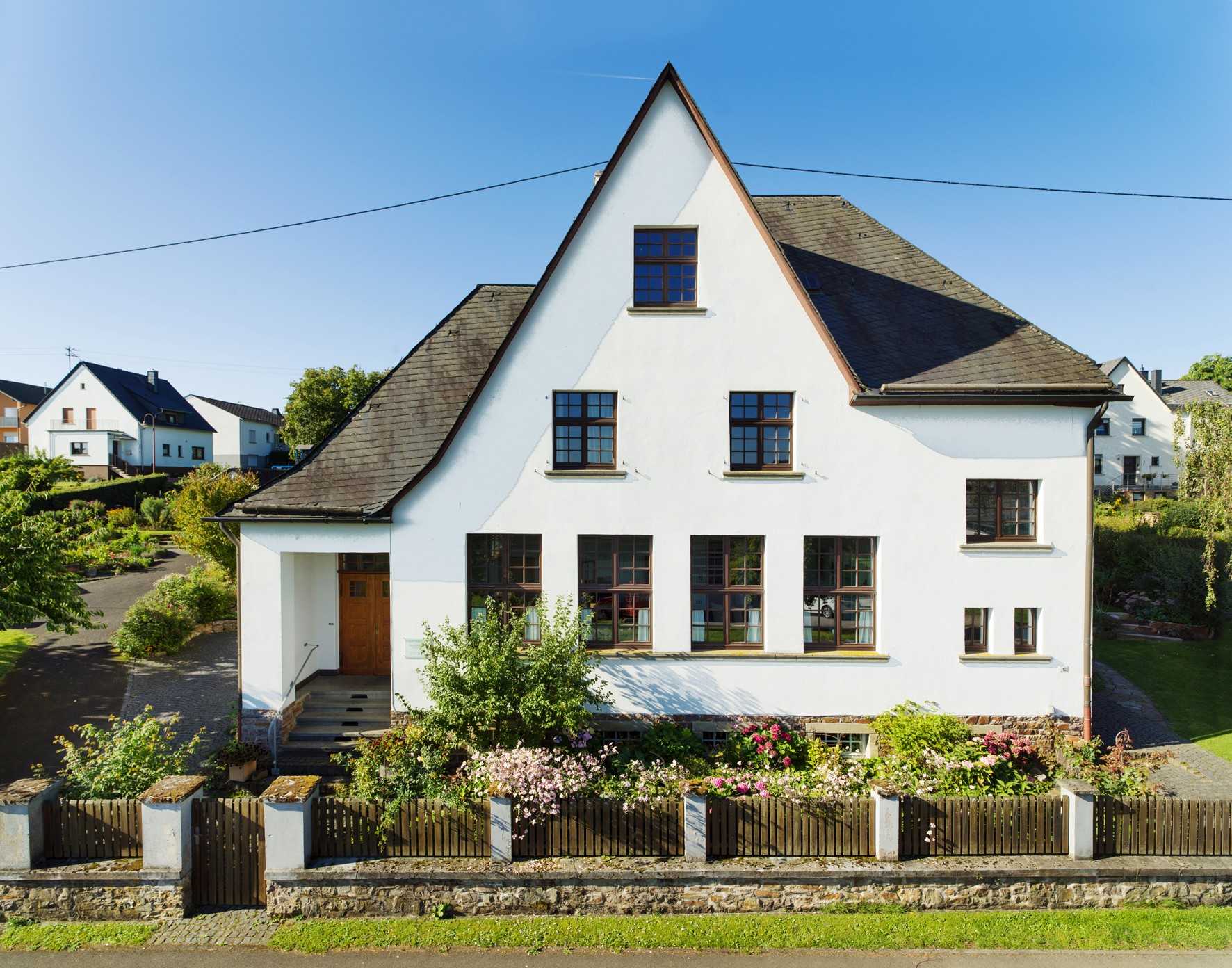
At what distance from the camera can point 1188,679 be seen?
16.0m

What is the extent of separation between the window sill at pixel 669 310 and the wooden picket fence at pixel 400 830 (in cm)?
861

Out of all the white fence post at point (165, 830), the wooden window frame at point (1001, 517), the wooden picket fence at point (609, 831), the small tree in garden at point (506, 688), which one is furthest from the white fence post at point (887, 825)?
the white fence post at point (165, 830)

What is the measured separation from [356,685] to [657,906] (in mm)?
7838

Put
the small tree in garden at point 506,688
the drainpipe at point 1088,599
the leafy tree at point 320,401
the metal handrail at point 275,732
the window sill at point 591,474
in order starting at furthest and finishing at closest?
the leafy tree at point 320,401 < the window sill at point 591,474 < the drainpipe at point 1088,599 < the metal handrail at point 275,732 < the small tree in garden at point 506,688

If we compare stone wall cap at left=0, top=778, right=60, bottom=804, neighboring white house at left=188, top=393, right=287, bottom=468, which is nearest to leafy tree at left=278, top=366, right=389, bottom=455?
neighboring white house at left=188, top=393, right=287, bottom=468

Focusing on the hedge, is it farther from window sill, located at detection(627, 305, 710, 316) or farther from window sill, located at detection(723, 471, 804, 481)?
window sill, located at detection(723, 471, 804, 481)

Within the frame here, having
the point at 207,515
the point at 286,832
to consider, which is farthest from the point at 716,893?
the point at 207,515

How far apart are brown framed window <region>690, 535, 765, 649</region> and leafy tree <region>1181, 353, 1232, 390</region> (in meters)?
85.9

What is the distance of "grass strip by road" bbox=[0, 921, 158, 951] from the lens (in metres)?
7.64

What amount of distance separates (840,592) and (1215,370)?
8871cm

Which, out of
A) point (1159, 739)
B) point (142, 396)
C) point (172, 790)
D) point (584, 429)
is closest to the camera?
point (172, 790)

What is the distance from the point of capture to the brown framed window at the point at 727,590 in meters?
11.9

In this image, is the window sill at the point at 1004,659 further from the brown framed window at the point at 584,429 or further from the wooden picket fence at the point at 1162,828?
the brown framed window at the point at 584,429

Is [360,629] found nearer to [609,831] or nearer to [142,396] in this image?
[609,831]
